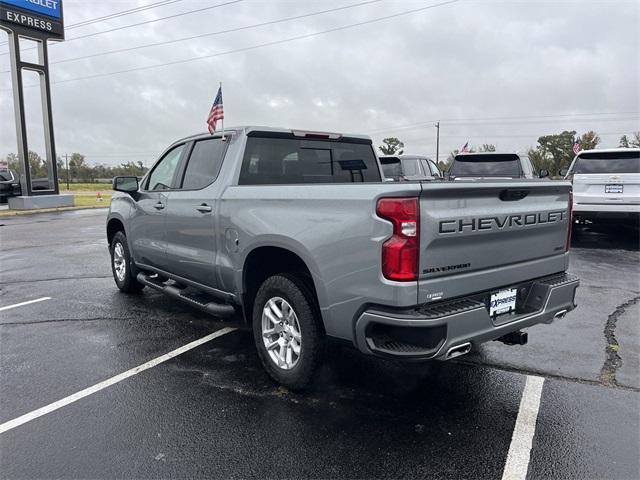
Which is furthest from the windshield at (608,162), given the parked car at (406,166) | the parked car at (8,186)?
Answer: the parked car at (8,186)

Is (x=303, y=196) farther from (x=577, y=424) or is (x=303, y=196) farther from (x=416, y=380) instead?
(x=577, y=424)

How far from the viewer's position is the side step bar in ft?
13.9

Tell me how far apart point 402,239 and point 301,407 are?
4.76 ft

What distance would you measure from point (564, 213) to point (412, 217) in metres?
1.72

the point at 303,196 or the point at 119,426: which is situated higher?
the point at 303,196

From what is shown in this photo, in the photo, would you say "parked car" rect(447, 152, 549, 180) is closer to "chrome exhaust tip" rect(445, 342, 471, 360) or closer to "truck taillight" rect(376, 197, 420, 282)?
"chrome exhaust tip" rect(445, 342, 471, 360)

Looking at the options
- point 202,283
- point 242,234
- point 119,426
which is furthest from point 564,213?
point 119,426

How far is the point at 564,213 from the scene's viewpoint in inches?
150

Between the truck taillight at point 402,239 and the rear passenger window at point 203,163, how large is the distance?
2147 mm

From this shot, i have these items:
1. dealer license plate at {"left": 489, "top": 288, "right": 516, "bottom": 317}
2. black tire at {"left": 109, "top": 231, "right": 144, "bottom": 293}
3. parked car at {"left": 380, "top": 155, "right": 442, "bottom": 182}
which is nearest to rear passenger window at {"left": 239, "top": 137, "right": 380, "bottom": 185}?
dealer license plate at {"left": 489, "top": 288, "right": 516, "bottom": 317}

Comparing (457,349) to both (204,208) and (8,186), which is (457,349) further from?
(8,186)

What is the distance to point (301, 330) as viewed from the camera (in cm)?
345

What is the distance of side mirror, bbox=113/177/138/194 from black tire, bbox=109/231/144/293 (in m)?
0.76

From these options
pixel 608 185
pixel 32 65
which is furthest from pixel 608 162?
pixel 32 65
